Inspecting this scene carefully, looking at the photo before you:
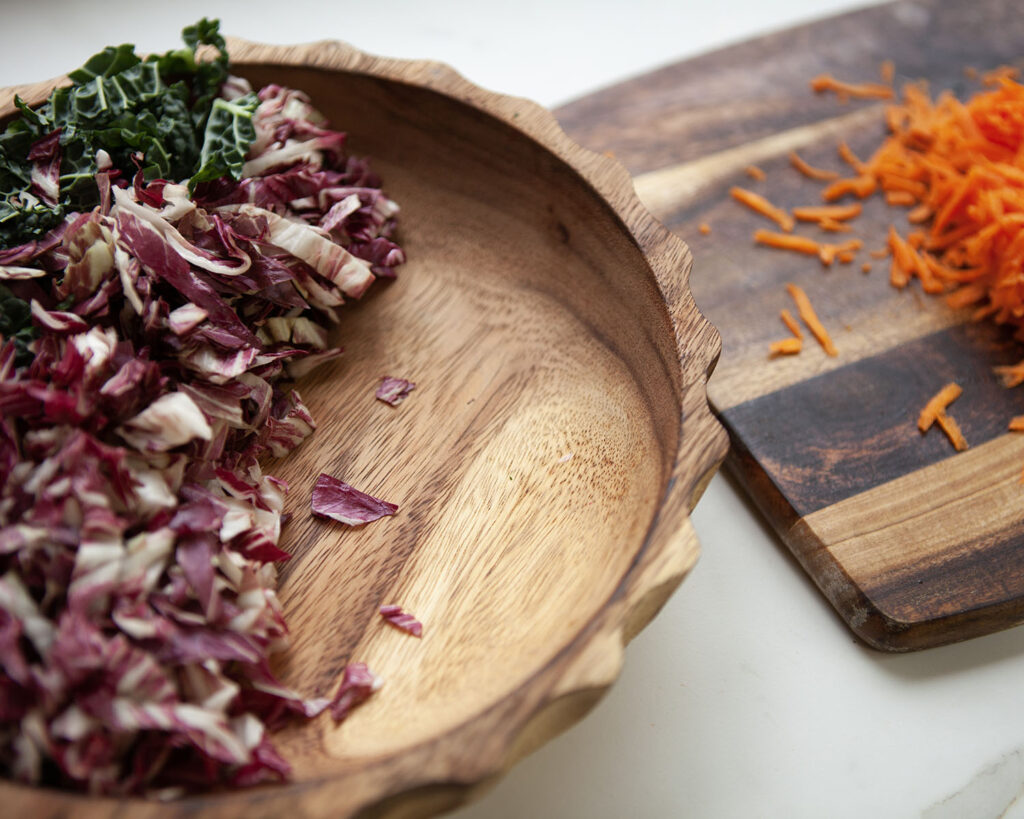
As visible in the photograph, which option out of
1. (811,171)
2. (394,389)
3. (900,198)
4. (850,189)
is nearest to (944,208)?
(900,198)

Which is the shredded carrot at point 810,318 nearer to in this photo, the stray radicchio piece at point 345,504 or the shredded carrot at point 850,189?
the shredded carrot at point 850,189

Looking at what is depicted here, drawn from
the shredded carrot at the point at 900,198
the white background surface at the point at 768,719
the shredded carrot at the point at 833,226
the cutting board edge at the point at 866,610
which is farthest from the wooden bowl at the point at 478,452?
the shredded carrot at the point at 900,198

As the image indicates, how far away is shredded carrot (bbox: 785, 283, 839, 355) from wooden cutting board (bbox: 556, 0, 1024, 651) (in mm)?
24

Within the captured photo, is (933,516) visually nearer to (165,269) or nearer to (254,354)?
(254,354)

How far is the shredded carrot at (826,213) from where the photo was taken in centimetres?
228

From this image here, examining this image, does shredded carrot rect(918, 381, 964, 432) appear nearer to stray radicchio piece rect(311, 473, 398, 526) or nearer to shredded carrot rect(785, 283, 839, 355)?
shredded carrot rect(785, 283, 839, 355)

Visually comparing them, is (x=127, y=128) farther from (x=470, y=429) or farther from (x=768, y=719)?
(x=768, y=719)

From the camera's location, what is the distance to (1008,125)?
215 cm

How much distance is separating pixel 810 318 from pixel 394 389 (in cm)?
101

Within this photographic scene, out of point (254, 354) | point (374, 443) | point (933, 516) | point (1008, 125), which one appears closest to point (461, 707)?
point (374, 443)

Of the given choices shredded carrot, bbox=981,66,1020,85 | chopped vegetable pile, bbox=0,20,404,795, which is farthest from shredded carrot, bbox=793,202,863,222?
chopped vegetable pile, bbox=0,20,404,795

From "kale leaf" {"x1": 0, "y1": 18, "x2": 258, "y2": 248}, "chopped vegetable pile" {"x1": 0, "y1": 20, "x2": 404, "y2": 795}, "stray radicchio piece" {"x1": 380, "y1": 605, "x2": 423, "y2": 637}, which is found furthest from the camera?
"kale leaf" {"x1": 0, "y1": 18, "x2": 258, "y2": 248}

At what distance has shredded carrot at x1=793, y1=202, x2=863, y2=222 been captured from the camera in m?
2.28

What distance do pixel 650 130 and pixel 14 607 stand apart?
1.93 m
